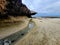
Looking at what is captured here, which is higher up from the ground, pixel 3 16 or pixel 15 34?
pixel 3 16

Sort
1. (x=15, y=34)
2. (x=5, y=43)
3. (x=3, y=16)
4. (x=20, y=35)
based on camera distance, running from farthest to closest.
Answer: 1. (x=3, y=16)
2. (x=20, y=35)
3. (x=15, y=34)
4. (x=5, y=43)

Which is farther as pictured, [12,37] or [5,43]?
[12,37]

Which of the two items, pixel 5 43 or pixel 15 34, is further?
pixel 15 34

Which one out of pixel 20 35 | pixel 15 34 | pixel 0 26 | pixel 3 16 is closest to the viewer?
pixel 15 34

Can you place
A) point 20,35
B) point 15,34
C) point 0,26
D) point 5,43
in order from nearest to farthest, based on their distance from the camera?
point 5,43 → point 15,34 → point 20,35 → point 0,26

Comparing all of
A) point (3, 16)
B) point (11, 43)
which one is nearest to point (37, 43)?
point (11, 43)

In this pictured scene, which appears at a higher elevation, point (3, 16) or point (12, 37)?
point (3, 16)

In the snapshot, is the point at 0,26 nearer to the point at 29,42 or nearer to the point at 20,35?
the point at 20,35

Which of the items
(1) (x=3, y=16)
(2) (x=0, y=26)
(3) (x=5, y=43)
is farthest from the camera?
(1) (x=3, y=16)

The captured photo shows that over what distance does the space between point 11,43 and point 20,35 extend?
1.52 metres

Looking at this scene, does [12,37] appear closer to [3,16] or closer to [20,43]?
[20,43]

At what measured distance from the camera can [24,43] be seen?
6371 mm

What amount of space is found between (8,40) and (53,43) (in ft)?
6.36

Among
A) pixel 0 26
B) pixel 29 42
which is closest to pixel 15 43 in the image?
pixel 29 42
